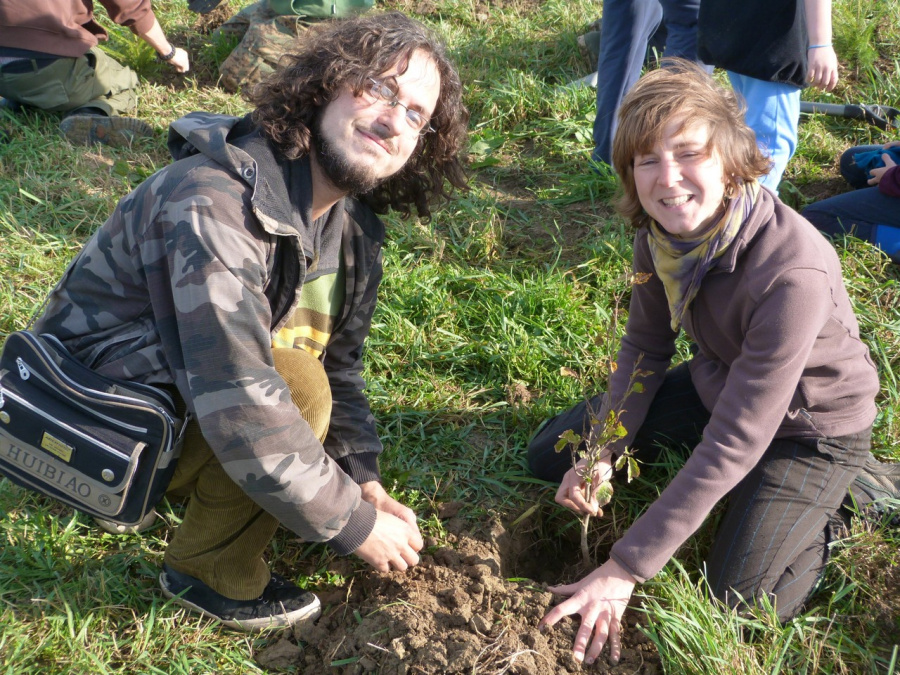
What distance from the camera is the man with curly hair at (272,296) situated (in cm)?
191

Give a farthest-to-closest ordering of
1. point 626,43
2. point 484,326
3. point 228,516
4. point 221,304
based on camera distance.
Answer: point 626,43
point 484,326
point 228,516
point 221,304

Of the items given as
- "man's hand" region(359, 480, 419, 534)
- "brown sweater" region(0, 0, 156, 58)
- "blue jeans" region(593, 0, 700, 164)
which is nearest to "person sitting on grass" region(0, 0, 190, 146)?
"brown sweater" region(0, 0, 156, 58)

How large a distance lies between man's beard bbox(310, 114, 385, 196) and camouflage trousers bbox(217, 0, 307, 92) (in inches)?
122

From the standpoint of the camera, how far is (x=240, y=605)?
2283 millimetres

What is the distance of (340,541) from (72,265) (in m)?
1.06

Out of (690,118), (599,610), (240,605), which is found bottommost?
(240,605)

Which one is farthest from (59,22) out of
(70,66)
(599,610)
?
(599,610)

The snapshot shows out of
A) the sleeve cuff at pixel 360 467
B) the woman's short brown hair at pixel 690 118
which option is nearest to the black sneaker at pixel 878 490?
the woman's short brown hair at pixel 690 118

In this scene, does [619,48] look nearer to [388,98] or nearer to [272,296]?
[388,98]

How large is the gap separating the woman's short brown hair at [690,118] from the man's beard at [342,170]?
0.72m

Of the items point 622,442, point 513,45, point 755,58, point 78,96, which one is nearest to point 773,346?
point 622,442

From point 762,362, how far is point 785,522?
570mm

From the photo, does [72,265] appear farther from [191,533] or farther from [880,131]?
[880,131]

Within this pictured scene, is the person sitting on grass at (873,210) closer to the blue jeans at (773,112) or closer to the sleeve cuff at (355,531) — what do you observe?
the blue jeans at (773,112)
